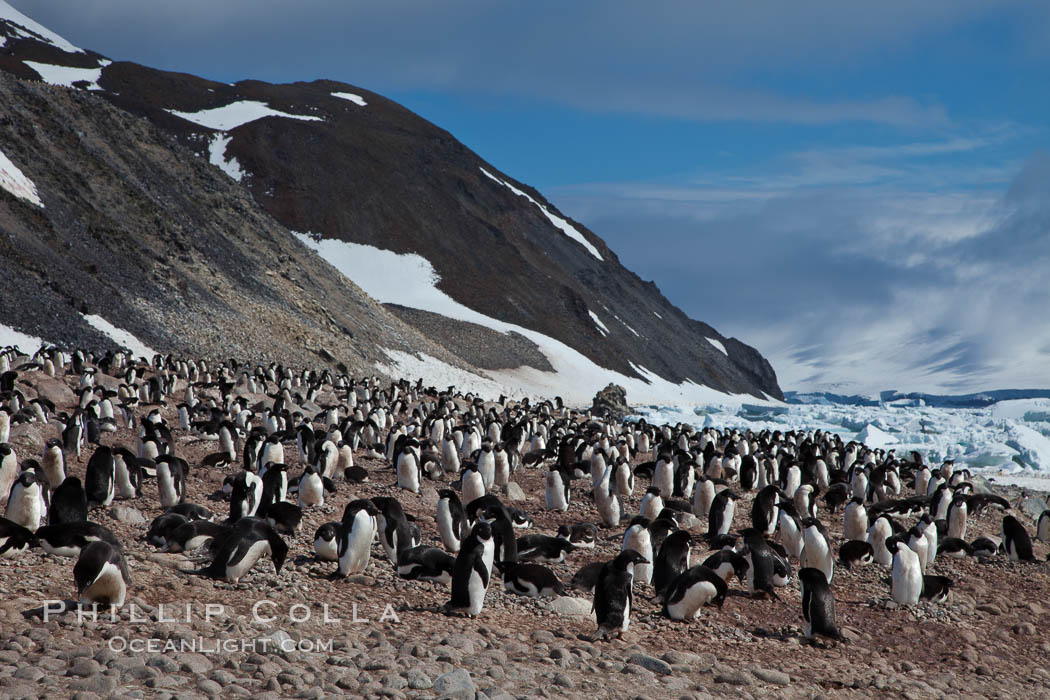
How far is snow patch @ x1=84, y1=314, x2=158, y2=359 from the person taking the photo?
35.5m

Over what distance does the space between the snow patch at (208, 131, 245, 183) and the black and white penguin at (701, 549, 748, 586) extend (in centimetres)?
7478

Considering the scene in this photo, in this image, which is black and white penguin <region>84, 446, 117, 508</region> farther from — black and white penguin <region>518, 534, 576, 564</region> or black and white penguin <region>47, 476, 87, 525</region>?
black and white penguin <region>518, 534, 576, 564</region>

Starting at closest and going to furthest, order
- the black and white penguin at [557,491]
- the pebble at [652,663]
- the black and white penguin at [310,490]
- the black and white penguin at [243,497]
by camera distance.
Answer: the pebble at [652,663] → the black and white penguin at [243,497] → the black and white penguin at [310,490] → the black and white penguin at [557,491]

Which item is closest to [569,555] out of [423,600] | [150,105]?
[423,600]

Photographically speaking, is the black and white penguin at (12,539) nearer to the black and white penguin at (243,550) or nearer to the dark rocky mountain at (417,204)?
the black and white penguin at (243,550)

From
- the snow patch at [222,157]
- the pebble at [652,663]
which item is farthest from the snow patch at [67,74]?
the pebble at [652,663]

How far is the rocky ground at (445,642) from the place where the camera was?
633cm

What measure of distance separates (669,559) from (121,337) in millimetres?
31120

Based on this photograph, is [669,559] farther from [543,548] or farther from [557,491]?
[557,491]

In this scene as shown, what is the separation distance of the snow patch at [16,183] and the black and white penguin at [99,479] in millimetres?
33288

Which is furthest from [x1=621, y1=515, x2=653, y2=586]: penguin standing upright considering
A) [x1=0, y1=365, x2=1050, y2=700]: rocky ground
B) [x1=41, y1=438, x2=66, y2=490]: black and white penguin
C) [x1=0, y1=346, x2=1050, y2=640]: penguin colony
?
[x1=41, y1=438, x2=66, y2=490]: black and white penguin

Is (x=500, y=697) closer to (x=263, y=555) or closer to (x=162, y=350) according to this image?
(x=263, y=555)

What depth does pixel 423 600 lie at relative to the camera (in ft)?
30.8

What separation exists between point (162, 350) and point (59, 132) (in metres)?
18.4
